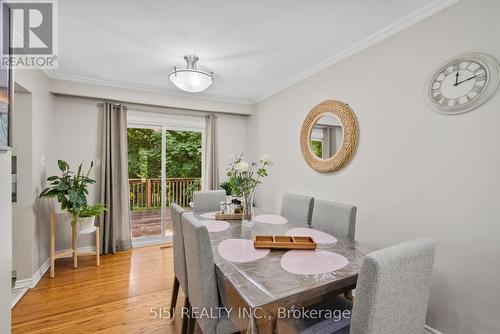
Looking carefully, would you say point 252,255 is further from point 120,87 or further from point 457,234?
point 120,87

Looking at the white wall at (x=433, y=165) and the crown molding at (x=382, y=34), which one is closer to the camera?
the white wall at (x=433, y=165)

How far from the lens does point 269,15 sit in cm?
187

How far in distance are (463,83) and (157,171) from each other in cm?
387

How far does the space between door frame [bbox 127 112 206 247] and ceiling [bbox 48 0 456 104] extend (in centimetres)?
78

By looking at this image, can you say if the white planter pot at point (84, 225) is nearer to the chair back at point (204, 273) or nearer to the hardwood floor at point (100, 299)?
the hardwood floor at point (100, 299)

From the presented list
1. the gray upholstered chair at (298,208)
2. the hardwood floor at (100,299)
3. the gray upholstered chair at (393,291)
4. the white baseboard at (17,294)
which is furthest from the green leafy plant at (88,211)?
the gray upholstered chair at (393,291)

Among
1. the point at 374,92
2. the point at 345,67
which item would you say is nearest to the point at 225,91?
the point at 345,67

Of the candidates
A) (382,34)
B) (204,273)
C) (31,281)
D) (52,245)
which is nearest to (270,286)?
(204,273)

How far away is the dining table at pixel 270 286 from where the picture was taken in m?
1.01

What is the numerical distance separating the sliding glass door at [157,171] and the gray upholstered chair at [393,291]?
11.0 ft

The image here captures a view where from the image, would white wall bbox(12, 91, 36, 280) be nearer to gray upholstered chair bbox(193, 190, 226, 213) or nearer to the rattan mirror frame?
gray upholstered chair bbox(193, 190, 226, 213)

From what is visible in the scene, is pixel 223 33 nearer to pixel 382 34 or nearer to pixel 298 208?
pixel 382 34

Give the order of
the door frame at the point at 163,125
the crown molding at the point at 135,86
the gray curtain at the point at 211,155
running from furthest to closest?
1. the gray curtain at the point at 211,155
2. the door frame at the point at 163,125
3. the crown molding at the point at 135,86

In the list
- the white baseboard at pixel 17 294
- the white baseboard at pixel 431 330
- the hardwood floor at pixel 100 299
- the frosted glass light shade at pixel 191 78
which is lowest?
the hardwood floor at pixel 100 299
